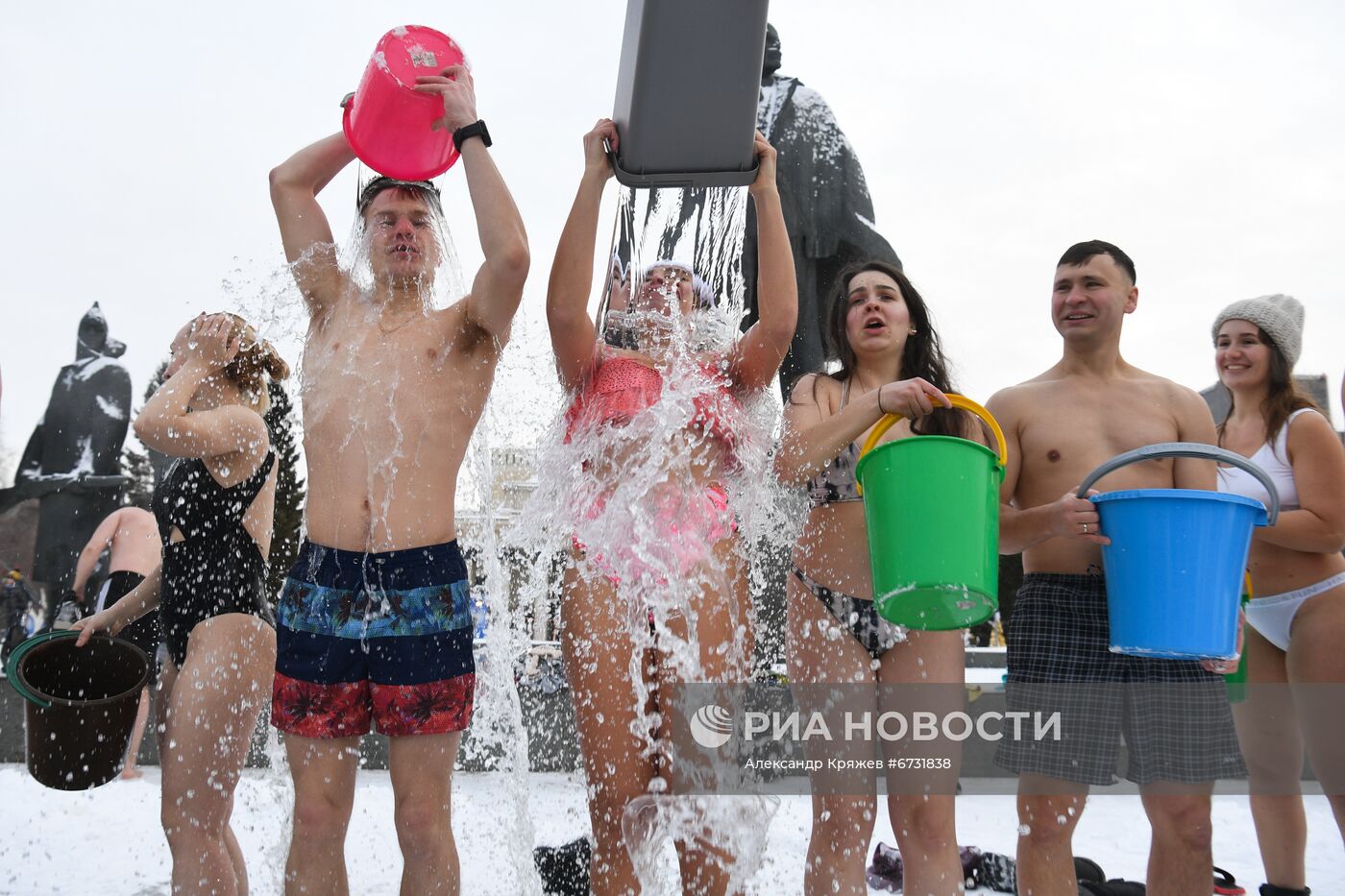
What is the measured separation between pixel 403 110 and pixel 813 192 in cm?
303

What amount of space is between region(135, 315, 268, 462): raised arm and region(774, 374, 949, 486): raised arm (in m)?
1.40

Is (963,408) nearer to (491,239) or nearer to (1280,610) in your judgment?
(491,239)

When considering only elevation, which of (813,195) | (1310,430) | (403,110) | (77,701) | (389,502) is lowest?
(77,701)

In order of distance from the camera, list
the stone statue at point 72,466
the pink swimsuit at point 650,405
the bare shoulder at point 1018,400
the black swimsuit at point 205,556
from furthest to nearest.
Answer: the stone statue at point 72,466, the bare shoulder at point 1018,400, the black swimsuit at point 205,556, the pink swimsuit at point 650,405

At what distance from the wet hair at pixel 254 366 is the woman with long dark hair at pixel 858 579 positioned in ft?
4.89

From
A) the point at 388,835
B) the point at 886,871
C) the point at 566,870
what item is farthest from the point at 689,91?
the point at 388,835

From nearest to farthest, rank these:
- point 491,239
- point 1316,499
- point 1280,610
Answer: point 491,239, point 1316,499, point 1280,610

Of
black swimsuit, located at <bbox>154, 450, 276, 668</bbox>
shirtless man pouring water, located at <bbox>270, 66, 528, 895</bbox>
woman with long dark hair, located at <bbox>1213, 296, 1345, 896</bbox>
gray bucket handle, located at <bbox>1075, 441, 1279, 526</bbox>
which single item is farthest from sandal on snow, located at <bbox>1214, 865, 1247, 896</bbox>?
black swimsuit, located at <bbox>154, 450, 276, 668</bbox>

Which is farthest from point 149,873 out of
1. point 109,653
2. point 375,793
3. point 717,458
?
point 717,458

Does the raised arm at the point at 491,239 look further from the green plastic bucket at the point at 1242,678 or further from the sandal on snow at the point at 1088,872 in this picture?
the sandal on snow at the point at 1088,872

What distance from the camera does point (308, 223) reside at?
2422 millimetres

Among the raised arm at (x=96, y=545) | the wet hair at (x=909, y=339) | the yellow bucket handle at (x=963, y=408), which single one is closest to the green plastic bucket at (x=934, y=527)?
the yellow bucket handle at (x=963, y=408)

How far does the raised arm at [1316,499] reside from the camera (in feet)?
9.29

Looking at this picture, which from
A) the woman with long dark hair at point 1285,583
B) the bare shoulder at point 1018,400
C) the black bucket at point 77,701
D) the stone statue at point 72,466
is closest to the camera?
the black bucket at point 77,701
